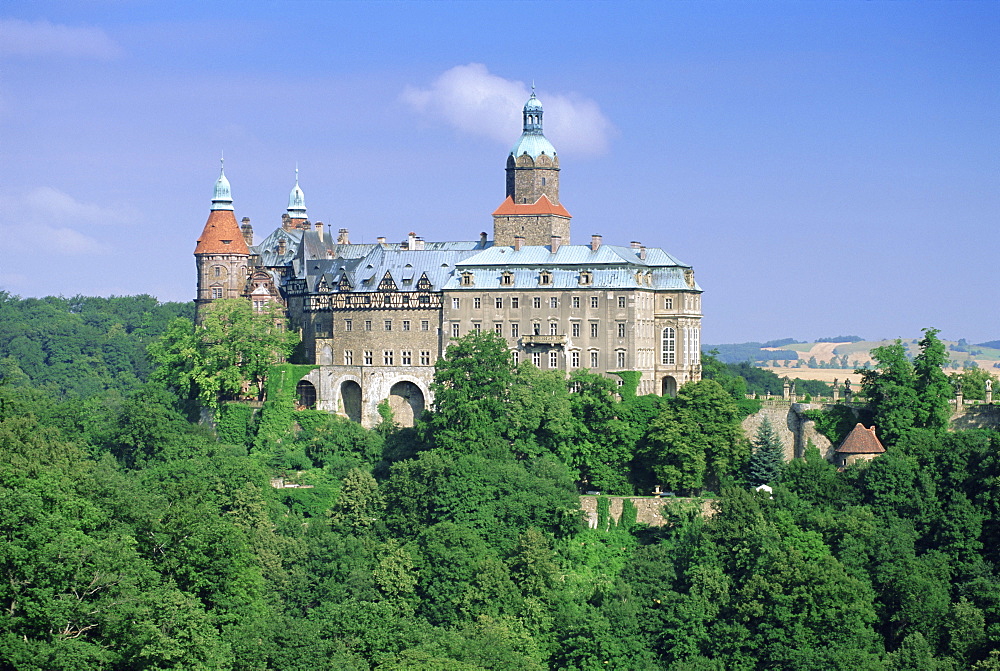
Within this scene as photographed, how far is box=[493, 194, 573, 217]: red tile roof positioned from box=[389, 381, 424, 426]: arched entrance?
39.3 ft

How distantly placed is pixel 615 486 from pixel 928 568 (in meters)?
17.2

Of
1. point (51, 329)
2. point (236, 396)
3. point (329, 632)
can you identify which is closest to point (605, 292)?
point (236, 396)

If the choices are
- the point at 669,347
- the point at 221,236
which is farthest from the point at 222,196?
the point at 669,347

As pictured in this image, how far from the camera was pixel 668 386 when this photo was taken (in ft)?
305

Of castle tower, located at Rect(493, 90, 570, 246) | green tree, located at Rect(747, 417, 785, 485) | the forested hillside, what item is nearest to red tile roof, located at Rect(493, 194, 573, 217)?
castle tower, located at Rect(493, 90, 570, 246)

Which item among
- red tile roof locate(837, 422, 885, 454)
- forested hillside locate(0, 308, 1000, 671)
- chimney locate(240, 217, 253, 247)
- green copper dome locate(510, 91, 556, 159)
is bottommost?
forested hillside locate(0, 308, 1000, 671)

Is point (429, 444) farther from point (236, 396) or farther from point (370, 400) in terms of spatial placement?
point (236, 396)

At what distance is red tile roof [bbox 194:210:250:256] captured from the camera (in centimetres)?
9994

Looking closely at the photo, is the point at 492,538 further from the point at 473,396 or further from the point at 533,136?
the point at 533,136

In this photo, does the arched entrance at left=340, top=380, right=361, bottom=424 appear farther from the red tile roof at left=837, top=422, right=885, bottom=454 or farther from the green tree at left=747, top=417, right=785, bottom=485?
the red tile roof at left=837, top=422, right=885, bottom=454

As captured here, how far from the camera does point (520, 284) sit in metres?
94.3

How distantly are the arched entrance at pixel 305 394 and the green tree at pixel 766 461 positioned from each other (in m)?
26.3

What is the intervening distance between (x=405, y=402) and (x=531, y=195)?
14677 mm

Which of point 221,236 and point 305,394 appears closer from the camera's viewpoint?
point 305,394
